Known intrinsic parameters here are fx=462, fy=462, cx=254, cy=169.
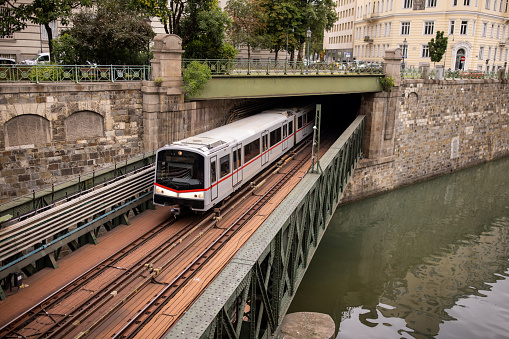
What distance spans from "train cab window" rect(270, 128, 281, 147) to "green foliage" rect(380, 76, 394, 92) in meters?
11.6

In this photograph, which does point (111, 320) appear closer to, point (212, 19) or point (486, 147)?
point (212, 19)

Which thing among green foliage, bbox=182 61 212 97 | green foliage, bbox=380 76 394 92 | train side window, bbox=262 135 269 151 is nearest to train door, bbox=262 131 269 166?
train side window, bbox=262 135 269 151

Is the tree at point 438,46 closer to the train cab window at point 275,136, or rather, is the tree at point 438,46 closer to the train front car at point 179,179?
the train cab window at point 275,136

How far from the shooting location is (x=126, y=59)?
24734 mm

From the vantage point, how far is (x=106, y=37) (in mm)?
22500

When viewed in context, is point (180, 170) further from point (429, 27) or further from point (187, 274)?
point (429, 27)

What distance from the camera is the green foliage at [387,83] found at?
31.4m

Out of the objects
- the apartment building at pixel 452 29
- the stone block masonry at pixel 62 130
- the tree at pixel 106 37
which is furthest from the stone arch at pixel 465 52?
the stone block masonry at pixel 62 130

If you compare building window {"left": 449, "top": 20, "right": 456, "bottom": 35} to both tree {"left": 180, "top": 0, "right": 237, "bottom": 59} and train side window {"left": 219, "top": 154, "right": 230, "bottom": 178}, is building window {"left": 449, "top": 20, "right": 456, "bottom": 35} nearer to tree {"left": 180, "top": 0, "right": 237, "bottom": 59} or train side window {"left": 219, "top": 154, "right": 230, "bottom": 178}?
tree {"left": 180, "top": 0, "right": 237, "bottom": 59}

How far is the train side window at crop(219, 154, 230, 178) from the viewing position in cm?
1659

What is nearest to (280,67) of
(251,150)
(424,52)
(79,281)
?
(251,150)

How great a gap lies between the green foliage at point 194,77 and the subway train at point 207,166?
2.63 metres

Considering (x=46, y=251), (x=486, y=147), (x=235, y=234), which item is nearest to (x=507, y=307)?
(x=235, y=234)

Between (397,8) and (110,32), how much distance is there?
151 ft
